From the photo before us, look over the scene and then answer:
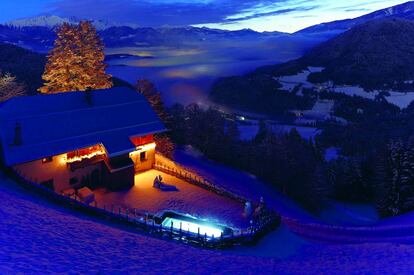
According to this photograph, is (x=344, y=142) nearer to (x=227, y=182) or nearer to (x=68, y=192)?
(x=227, y=182)

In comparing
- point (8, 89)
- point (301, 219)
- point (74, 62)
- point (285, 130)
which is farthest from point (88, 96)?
point (285, 130)

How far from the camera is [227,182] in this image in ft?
139

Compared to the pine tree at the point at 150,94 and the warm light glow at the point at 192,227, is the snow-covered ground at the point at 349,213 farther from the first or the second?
the pine tree at the point at 150,94

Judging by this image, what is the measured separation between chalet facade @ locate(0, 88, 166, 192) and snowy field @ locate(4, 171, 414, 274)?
3.88 metres

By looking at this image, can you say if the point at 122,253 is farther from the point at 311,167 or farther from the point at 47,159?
the point at 311,167

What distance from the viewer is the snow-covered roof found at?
1091 inches

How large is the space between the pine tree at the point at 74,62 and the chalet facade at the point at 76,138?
9.17 metres

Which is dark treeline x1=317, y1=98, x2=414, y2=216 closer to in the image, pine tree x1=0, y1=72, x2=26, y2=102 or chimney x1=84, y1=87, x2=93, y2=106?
chimney x1=84, y1=87, x2=93, y2=106

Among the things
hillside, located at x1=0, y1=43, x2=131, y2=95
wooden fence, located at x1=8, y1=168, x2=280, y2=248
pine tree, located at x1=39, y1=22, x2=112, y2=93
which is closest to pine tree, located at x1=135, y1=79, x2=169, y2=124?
pine tree, located at x1=39, y1=22, x2=112, y2=93

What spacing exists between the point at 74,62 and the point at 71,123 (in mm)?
14330

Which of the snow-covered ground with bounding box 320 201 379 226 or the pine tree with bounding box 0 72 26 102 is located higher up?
the pine tree with bounding box 0 72 26 102

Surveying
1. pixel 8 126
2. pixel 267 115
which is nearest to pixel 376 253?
pixel 8 126

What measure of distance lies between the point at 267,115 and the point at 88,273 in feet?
473

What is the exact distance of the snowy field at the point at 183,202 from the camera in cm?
2864
